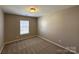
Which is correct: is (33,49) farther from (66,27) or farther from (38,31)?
(38,31)

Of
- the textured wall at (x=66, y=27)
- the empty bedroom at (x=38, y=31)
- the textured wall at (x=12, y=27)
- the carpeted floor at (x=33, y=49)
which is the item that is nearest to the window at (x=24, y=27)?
the empty bedroom at (x=38, y=31)

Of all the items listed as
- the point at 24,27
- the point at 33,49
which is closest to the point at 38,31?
the point at 24,27

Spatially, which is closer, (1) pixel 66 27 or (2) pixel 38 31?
(1) pixel 66 27

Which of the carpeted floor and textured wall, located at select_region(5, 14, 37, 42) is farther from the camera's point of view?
textured wall, located at select_region(5, 14, 37, 42)

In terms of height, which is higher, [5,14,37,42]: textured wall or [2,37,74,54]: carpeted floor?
[5,14,37,42]: textured wall

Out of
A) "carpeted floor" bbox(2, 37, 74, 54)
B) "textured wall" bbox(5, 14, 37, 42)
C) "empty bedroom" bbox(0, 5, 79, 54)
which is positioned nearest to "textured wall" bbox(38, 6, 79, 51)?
"empty bedroom" bbox(0, 5, 79, 54)

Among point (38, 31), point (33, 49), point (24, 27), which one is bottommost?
point (33, 49)

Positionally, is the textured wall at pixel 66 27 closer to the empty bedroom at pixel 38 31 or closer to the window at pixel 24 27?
the empty bedroom at pixel 38 31

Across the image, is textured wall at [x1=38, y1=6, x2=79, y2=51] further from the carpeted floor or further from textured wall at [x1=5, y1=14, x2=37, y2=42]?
textured wall at [x1=5, y1=14, x2=37, y2=42]

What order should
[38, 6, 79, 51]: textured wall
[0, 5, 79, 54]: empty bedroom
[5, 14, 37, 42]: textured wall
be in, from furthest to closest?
[5, 14, 37, 42]: textured wall, [0, 5, 79, 54]: empty bedroom, [38, 6, 79, 51]: textured wall

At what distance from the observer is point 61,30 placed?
142 inches
